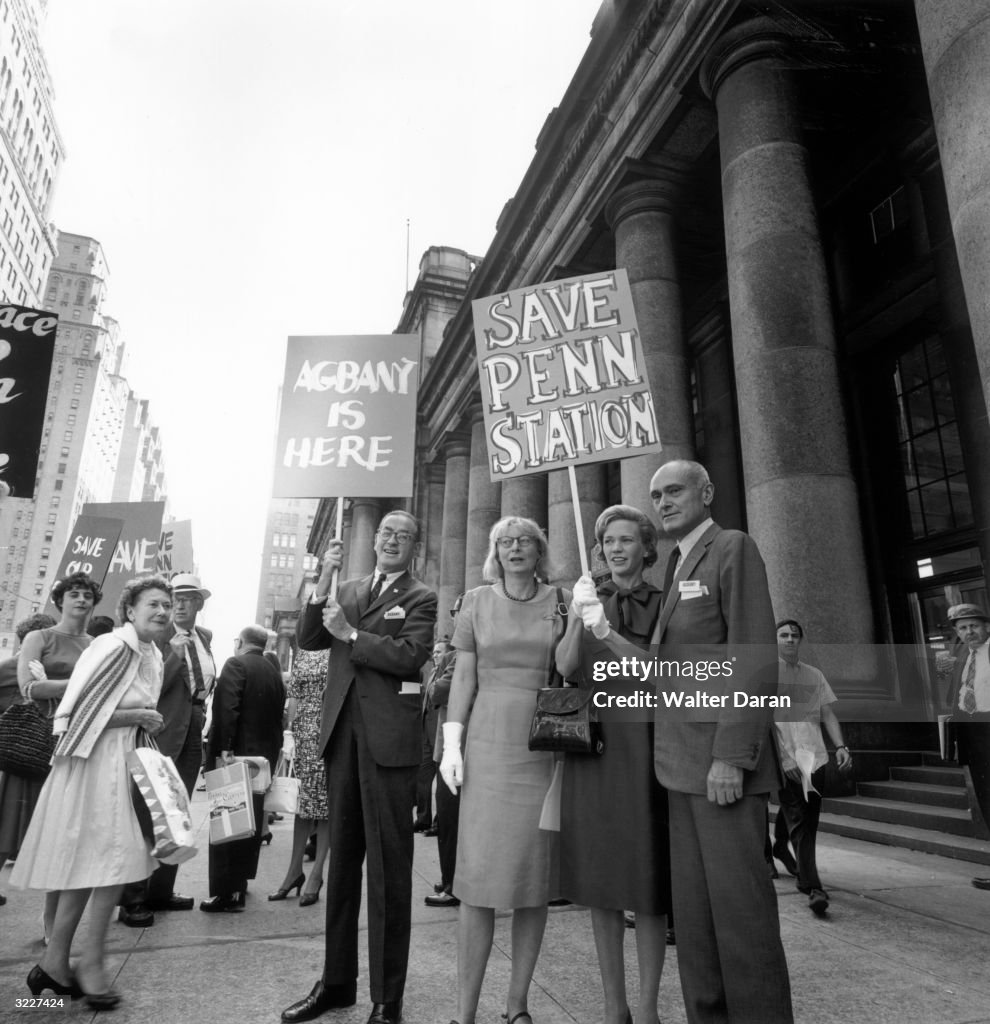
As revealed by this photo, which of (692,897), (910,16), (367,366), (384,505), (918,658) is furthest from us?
(384,505)

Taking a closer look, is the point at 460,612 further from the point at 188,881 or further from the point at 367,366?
the point at 188,881

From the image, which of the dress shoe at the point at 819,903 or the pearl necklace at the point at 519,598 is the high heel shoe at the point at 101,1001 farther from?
the dress shoe at the point at 819,903

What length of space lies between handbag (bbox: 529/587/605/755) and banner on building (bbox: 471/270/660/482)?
5.34 feet

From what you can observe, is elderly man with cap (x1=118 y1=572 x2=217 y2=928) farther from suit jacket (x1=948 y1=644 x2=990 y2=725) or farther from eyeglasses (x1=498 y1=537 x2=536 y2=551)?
suit jacket (x1=948 y1=644 x2=990 y2=725)

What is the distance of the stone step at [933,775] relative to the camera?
7809 mm

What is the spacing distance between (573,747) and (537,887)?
64 cm

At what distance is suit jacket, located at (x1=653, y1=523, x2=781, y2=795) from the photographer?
107 inches

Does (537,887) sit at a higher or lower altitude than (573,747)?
lower

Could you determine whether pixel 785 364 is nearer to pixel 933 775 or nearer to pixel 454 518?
pixel 933 775

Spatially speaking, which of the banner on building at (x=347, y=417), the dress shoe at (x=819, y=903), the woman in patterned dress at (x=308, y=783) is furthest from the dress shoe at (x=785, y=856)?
the banner on building at (x=347, y=417)

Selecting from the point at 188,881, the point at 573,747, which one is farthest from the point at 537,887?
the point at 188,881

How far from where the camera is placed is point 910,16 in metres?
9.77

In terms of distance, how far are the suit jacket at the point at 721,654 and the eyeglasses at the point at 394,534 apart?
4.76 ft

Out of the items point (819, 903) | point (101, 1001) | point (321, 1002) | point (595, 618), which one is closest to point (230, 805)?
point (101, 1001)
